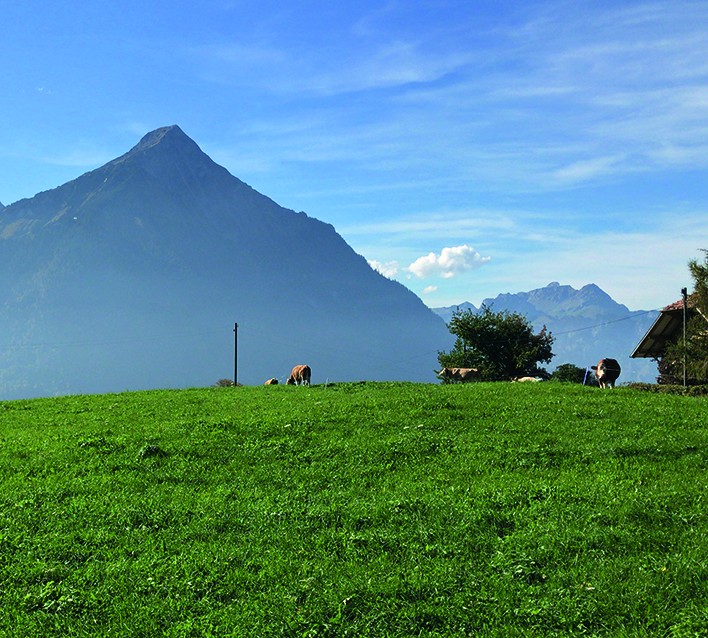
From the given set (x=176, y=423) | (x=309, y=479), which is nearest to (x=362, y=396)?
(x=176, y=423)

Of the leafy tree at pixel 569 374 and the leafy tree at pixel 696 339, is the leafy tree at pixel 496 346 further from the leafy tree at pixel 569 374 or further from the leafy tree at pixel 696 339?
the leafy tree at pixel 696 339

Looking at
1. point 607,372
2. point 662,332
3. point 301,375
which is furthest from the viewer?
point 662,332

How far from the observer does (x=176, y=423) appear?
72.8 feet

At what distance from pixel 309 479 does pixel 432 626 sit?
22.6ft

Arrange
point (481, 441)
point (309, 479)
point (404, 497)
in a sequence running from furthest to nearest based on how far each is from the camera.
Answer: point (481, 441)
point (309, 479)
point (404, 497)

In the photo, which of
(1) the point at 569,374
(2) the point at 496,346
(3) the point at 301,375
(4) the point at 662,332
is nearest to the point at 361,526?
(3) the point at 301,375

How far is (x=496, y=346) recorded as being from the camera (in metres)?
77.0

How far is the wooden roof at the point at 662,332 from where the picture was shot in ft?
213

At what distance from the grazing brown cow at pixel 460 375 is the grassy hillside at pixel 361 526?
28.8 metres

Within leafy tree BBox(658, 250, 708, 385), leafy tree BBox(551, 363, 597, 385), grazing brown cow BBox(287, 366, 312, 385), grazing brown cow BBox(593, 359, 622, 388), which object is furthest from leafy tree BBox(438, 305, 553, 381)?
grazing brown cow BBox(593, 359, 622, 388)

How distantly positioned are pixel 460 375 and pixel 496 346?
88.9 ft

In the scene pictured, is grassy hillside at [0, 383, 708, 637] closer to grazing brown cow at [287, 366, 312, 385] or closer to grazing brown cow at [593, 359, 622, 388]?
grazing brown cow at [593, 359, 622, 388]

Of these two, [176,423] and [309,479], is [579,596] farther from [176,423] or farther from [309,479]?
[176,423]

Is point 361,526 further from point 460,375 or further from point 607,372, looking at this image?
point 460,375
